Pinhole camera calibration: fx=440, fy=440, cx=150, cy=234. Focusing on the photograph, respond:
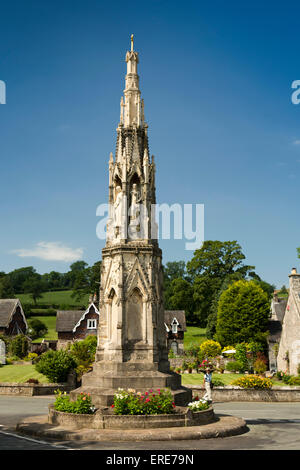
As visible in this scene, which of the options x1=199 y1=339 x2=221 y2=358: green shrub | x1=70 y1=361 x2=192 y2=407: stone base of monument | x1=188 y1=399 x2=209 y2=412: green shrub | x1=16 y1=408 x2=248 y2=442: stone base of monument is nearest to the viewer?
x1=16 y1=408 x2=248 y2=442: stone base of monument

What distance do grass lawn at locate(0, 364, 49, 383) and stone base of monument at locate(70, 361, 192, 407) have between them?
1800cm

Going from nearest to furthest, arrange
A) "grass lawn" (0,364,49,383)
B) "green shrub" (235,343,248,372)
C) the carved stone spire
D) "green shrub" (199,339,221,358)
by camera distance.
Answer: the carved stone spire → "grass lawn" (0,364,49,383) → "green shrub" (235,343,248,372) → "green shrub" (199,339,221,358)

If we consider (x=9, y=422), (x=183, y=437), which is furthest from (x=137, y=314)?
(x=9, y=422)

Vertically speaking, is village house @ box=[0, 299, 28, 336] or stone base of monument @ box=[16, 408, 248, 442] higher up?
village house @ box=[0, 299, 28, 336]

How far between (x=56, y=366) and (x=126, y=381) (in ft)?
51.7

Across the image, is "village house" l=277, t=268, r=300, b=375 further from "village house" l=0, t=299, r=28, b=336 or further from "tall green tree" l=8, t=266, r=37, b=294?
"tall green tree" l=8, t=266, r=37, b=294

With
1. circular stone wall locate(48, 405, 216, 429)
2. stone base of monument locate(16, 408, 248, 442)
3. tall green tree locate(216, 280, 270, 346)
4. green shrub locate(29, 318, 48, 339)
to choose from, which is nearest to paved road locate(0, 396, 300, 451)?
stone base of monument locate(16, 408, 248, 442)

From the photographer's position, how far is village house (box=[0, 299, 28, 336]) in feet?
187

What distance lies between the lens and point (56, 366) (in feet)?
94.2

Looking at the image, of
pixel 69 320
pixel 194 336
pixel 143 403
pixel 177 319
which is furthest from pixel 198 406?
pixel 194 336

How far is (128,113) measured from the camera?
714 inches

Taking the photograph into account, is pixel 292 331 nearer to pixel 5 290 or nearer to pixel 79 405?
pixel 79 405
